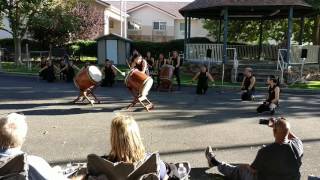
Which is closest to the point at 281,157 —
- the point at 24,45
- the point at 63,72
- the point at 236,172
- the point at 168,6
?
the point at 236,172

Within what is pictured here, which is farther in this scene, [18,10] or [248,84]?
[18,10]

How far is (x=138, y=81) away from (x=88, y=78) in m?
1.78

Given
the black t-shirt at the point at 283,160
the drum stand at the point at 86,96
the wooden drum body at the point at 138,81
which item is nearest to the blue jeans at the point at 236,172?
the black t-shirt at the point at 283,160

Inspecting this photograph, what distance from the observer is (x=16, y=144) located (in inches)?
164

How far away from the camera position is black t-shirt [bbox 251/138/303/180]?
18.4 ft

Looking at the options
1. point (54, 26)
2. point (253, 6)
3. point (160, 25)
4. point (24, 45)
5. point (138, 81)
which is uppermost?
point (160, 25)

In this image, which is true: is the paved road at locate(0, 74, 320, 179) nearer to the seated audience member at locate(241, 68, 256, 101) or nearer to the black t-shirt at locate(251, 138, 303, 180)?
the seated audience member at locate(241, 68, 256, 101)

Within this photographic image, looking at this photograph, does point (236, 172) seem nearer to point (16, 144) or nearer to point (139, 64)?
point (16, 144)

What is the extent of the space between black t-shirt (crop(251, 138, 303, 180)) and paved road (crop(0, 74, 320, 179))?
156cm

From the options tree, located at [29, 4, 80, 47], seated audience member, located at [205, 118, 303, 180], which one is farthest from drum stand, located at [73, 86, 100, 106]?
tree, located at [29, 4, 80, 47]

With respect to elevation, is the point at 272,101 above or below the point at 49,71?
below

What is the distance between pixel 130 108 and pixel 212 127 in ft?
10.7

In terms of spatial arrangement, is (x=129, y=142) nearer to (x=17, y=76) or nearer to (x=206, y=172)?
(x=206, y=172)

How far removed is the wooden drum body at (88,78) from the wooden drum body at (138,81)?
1.31m
